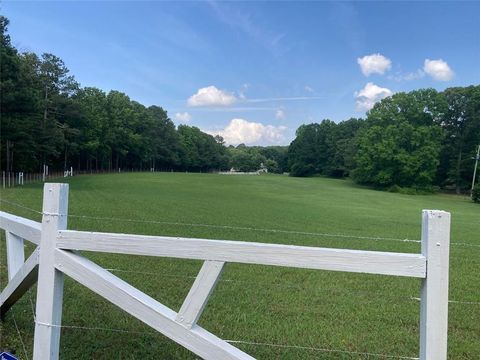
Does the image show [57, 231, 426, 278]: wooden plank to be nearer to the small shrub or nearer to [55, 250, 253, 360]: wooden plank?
[55, 250, 253, 360]: wooden plank

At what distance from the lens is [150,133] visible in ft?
320

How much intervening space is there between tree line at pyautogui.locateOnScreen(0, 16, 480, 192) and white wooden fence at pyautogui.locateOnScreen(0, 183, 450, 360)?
3137 centimetres

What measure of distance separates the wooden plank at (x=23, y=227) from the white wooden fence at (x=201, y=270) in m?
0.04

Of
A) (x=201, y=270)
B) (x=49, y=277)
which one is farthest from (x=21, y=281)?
(x=201, y=270)

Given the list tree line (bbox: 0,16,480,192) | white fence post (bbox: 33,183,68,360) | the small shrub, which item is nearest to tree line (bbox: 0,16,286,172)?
tree line (bbox: 0,16,480,192)

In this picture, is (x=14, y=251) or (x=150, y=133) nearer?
(x=14, y=251)

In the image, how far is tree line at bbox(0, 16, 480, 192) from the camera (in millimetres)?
36625

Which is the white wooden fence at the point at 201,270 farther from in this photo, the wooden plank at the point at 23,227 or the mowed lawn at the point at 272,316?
the mowed lawn at the point at 272,316

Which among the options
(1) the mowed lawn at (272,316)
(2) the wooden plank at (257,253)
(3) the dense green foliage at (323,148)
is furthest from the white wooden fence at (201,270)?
(3) the dense green foliage at (323,148)

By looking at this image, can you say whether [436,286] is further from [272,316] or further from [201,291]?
[272,316]

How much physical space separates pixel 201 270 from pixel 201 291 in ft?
0.33

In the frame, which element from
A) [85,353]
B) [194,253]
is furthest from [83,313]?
[194,253]

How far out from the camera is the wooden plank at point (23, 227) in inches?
120

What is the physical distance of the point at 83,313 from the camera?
16.0 feet
